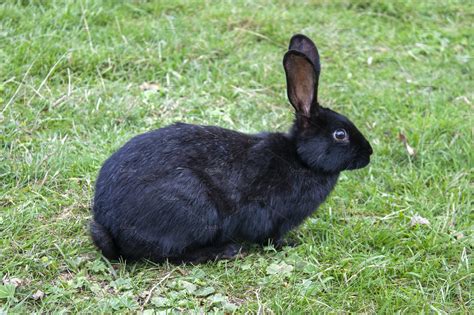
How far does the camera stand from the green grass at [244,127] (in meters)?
3.81

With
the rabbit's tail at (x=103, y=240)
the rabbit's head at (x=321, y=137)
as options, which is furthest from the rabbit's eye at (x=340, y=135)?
the rabbit's tail at (x=103, y=240)

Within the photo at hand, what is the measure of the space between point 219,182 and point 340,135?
0.78 metres

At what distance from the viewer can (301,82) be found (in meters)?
4.21

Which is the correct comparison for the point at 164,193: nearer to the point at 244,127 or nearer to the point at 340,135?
the point at 340,135

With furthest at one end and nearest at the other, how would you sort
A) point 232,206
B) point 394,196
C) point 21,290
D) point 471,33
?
point 471,33 < point 394,196 < point 232,206 < point 21,290

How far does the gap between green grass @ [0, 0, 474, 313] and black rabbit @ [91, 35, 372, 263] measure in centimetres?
16

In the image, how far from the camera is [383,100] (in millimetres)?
5922

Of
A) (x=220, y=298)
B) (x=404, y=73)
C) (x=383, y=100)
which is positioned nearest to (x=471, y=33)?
(x=404, y=73)

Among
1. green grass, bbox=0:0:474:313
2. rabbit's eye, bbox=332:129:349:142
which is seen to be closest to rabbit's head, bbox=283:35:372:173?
rabbit's eye, bbox=332:129:349:142

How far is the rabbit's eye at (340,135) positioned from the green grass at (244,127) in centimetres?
52

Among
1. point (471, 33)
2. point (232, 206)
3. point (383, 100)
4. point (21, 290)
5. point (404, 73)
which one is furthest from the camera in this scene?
point (471, 33)

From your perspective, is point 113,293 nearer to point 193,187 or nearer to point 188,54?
point 193,187

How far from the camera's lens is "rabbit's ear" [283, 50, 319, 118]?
412cm

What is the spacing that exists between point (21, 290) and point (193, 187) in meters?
1.00
